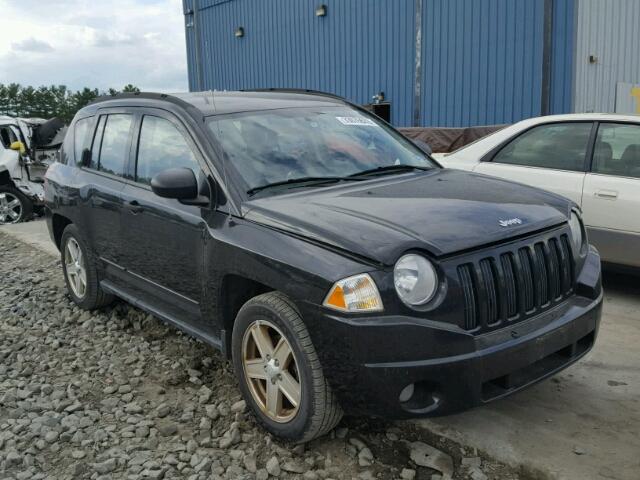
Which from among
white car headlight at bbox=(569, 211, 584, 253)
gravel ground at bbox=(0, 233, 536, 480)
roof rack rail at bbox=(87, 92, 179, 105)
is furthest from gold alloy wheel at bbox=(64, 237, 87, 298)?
white car headlight at bbox=(569, 211, 584, 253)

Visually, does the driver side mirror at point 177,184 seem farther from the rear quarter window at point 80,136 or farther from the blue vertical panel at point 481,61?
the blue vertical panel at point 481,61

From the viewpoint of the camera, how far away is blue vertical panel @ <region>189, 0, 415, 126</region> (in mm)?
14070

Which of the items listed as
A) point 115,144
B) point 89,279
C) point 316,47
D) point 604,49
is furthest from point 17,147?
point 604,49

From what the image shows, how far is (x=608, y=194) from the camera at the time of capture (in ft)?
16.2

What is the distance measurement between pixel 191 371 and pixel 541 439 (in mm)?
2158

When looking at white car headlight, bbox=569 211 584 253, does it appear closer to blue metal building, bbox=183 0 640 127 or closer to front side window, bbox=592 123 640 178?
front side window, bbox=592 123 640 178

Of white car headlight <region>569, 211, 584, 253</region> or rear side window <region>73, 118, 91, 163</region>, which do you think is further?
rear side window <region>73, 118, 91, 163</region>

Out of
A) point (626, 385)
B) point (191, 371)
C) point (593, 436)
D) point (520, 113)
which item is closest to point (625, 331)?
point (626, 385)

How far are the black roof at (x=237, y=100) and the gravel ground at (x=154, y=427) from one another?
167 centimetres

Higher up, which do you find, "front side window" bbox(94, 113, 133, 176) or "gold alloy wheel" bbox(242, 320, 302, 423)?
"front side window" bbox(94, 113, 133, 176)

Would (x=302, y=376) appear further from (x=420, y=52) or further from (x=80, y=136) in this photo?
(x=420, y=52)

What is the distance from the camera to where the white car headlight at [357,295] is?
2500 millimetres

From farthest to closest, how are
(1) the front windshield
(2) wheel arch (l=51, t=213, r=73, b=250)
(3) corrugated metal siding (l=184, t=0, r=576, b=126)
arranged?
(3) corrugated metal siding (l=184, t=0, r=576, b=126), (2) wheel arch (l=51, t=213, r=73, b=250), (1) the front windshield

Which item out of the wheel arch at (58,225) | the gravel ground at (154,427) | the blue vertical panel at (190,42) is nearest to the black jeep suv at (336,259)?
the gravel ground at (154,427)
